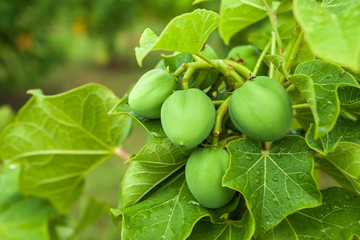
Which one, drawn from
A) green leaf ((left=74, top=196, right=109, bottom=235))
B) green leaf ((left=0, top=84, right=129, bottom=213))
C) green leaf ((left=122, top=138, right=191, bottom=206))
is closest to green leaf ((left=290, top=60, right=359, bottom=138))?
green leaf ((left=122, top=138, right=191, bottom=206))

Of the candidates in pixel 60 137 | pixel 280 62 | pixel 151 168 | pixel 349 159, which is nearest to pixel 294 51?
pixel 280 62

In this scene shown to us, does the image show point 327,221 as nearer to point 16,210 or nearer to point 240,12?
point 240,12

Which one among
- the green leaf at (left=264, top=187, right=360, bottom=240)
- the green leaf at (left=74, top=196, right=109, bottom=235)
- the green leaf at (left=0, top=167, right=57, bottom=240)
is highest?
the green leaf at (left=264, top=187, right=360, bottom=240)

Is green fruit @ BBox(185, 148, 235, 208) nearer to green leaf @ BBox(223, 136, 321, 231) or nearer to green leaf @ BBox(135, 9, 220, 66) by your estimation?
green leaf @ BBox(223, 136, 321, 231)

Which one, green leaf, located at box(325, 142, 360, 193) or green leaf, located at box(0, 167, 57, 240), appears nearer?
green leaf, located at box(325, 142, 360, 193)

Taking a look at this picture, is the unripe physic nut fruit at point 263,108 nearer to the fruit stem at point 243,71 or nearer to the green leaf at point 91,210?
the fruit stem at point 243,71
